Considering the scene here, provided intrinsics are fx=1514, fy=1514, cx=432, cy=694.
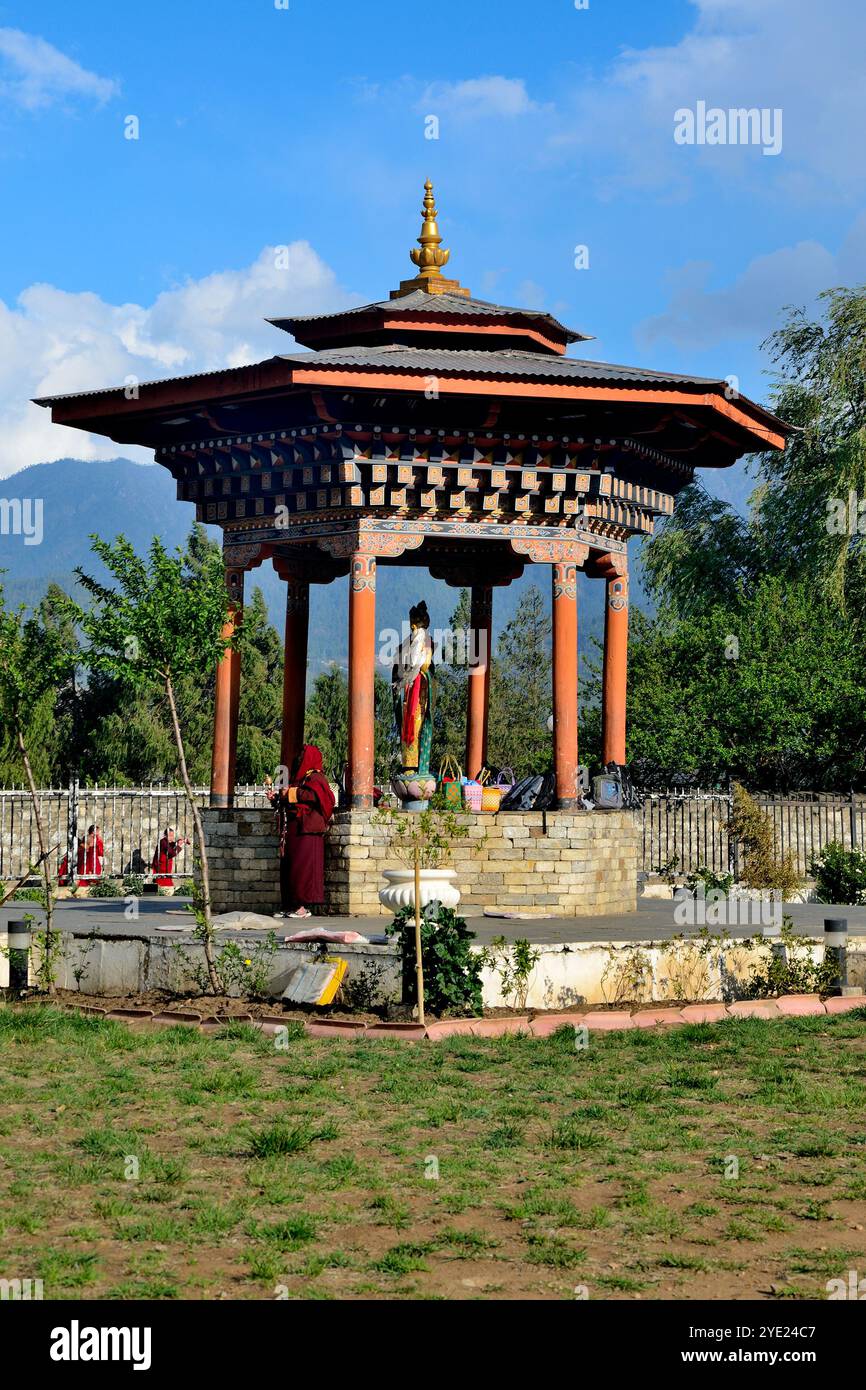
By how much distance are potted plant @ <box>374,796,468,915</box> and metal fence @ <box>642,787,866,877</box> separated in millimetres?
14747

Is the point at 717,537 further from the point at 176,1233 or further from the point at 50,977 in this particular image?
the point at 176,1233

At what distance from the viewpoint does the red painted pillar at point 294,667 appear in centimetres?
2133

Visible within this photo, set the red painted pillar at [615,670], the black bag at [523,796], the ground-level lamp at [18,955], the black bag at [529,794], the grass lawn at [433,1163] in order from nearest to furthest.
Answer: the grass lawn at [433,1163] < the ground-level lamp at [18,955] < the black bag at [529,794] < the black bag at [523,796] < the red painted pillar at [615,670]

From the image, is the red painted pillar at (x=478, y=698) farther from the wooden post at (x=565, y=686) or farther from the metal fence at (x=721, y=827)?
the metal fence at (x=721, y=827)

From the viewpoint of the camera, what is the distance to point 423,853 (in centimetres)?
1603

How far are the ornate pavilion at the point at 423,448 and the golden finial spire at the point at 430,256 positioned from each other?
838mm

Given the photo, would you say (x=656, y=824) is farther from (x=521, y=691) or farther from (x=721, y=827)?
(x=521, y=691)

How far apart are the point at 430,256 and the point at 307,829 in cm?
907

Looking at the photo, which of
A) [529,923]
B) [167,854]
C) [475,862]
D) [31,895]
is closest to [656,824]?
[167,854]

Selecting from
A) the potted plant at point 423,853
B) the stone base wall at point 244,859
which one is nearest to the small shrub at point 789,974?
the potted plant at point 423,853

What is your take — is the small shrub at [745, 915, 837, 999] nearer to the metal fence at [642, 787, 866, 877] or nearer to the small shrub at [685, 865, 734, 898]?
the small shrub at [685, 865, 734, 898]

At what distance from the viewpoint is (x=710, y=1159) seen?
791 centimetres

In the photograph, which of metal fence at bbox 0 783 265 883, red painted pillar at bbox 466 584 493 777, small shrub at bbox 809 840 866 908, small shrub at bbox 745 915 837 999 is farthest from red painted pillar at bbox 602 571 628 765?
metal fence at bbox 0 783 265 883
